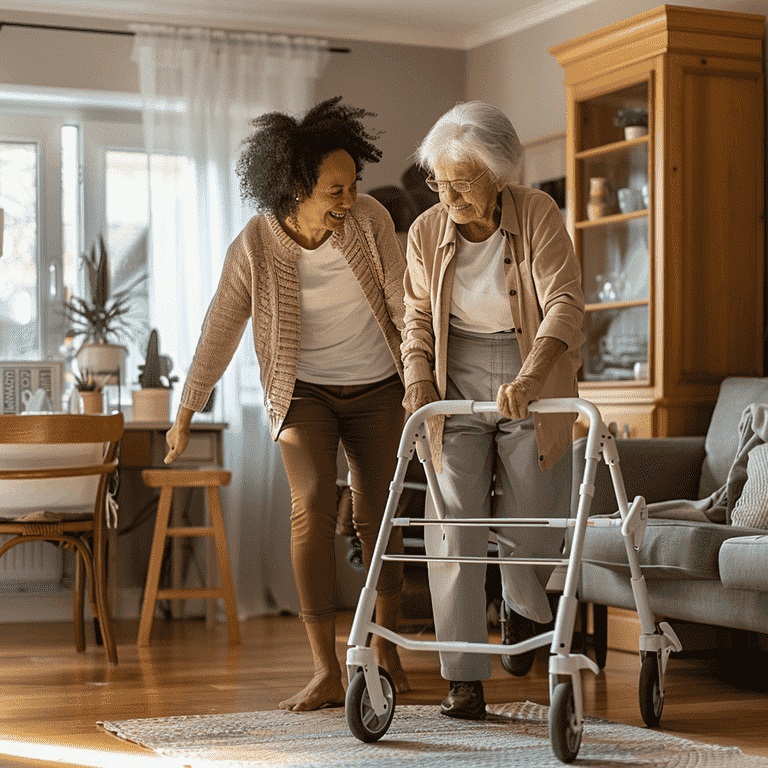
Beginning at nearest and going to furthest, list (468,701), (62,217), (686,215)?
(468,701) → (686,215) → (62,217)

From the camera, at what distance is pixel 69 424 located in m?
3.91

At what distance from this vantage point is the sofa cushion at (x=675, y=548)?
3340mm

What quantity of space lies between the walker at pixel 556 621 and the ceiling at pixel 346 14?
310 cm

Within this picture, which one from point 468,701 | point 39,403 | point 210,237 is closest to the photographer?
point 468,701

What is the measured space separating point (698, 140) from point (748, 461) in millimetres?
1209

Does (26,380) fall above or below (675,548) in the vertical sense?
above

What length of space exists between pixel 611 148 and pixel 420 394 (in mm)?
2115

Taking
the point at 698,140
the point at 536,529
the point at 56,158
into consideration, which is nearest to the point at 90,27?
the point at 56,158

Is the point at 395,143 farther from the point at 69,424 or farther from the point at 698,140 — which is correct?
the point at 69,424

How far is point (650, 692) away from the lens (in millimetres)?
2803

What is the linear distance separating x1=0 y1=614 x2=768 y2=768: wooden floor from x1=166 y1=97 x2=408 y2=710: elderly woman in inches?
13.9

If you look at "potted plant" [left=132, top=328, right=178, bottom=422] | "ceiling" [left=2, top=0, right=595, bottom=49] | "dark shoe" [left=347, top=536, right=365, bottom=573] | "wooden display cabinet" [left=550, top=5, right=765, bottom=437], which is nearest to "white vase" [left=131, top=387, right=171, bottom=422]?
"potted plant" [left=132, top=328, right=178, bottom=422]

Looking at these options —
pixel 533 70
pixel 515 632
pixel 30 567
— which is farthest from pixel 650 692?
pixel 533 70

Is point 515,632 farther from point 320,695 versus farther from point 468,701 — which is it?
point 320,695
